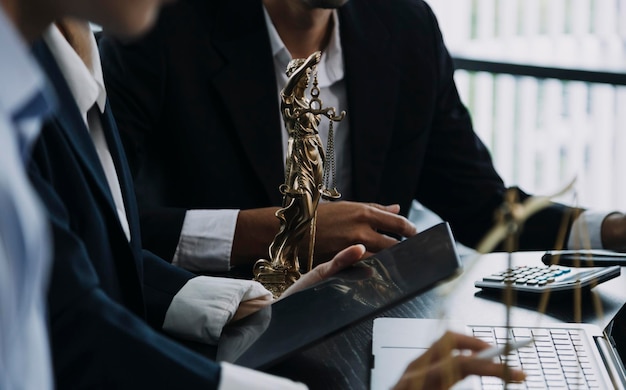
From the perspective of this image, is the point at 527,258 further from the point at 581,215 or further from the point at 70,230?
the point at 70,230

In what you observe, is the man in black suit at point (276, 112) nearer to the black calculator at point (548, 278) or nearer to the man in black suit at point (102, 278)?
the black calculator at point (548, 278)

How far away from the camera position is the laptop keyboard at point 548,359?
1112mm

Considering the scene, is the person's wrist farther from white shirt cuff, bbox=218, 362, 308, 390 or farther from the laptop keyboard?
white shirt cuff, bbox=218, 362, 308, 390

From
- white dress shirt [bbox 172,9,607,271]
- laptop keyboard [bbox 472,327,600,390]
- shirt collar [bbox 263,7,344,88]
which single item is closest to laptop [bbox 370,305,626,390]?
laptop keyboard [bbox 472,327,600,390]

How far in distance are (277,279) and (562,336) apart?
1.37 feet

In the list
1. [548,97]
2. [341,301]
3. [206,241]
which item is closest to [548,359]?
[341,301]

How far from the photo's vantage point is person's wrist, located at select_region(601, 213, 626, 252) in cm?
194

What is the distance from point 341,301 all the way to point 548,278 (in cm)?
44

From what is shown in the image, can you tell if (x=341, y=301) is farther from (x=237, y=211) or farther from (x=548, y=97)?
(x=548, y=97)

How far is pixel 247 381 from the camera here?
0.93 metres

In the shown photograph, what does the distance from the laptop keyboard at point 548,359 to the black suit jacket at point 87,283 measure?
1.17 feet

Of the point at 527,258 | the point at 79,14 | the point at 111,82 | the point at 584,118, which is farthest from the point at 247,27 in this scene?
the point at 584,118

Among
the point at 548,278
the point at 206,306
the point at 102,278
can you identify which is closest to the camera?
the point at 102,278

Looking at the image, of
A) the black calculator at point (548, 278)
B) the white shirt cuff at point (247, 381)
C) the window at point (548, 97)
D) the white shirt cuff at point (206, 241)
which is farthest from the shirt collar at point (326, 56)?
the window at point (548, 97)
